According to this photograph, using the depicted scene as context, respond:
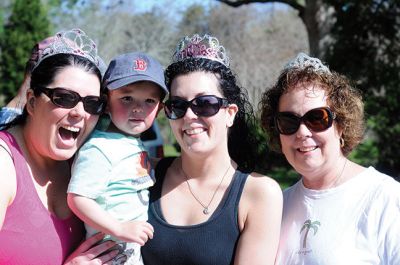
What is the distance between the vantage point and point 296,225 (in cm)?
265

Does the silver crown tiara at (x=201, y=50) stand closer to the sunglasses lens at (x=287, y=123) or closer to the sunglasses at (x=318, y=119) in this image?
the sunglasses lens at (x=287, y=123)

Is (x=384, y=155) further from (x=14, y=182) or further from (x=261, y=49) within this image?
(x=261, y=49)

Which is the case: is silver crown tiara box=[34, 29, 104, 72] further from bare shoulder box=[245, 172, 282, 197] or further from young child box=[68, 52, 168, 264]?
bare shoulder box=[245, 172, 282, 197]

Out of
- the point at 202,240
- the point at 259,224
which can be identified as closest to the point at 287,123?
the point at 259,224

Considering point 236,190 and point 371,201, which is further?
point 236,190

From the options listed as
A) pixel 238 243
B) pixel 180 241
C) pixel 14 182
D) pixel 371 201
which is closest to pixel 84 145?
pixel 14 182

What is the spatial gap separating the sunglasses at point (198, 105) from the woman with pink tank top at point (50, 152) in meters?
0.36

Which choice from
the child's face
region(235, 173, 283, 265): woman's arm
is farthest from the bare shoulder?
the child's face

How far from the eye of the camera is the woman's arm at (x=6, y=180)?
224 cm

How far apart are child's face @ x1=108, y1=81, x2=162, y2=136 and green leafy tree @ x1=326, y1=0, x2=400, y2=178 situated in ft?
27.5

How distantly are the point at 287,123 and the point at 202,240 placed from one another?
0.73 m

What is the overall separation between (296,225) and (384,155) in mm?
9140

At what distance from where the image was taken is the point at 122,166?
8.70 feet

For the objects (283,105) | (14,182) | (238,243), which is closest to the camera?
(14,182)
